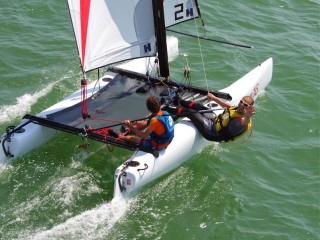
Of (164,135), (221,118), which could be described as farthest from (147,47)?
(164,135)

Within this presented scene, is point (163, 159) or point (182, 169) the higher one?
point (163, 159)

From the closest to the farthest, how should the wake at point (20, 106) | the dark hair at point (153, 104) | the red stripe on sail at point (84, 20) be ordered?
the dark hair at point (153, 104) → the red stripe on sail at point (84, 20) → the wake at point (20, 106)

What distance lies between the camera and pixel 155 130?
256 inches

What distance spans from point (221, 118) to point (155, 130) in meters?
1.03

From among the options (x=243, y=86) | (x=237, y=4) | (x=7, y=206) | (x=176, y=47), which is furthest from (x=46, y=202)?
(x=237, y=4)

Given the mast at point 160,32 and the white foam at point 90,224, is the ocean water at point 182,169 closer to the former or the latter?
the white foam at point 90,224

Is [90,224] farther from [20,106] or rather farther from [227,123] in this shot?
[20,106]

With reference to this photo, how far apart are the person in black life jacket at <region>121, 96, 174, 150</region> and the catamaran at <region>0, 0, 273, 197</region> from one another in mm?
107

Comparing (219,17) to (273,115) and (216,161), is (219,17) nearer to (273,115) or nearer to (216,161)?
(273,115)

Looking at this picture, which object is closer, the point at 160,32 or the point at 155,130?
the point at 155,130

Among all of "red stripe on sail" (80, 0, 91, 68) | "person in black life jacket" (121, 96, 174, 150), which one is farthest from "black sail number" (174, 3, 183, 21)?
"person in black life jacket" (121, 96, 174, 150)

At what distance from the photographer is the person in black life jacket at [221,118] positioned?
6859mm

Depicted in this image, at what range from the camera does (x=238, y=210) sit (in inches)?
261

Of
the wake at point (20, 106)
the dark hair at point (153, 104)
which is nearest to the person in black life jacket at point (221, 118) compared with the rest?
the dark hair at point (153, 104)
